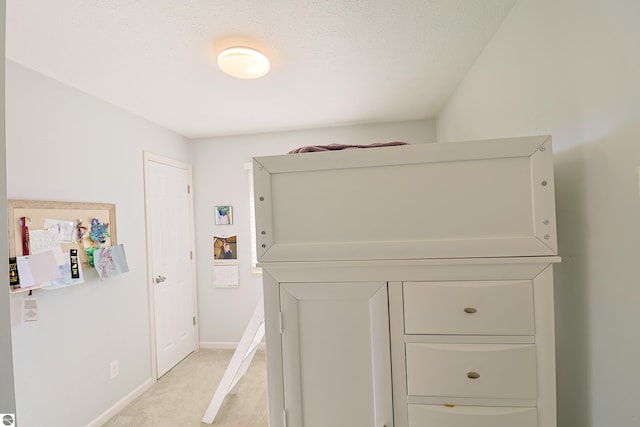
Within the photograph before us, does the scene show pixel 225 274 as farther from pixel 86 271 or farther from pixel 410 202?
pixel 410 202

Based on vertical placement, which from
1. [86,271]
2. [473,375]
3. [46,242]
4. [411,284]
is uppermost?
[46,242]

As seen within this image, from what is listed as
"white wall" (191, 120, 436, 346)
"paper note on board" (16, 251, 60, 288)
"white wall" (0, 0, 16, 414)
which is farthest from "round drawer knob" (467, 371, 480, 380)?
"white wall" (191, 120, 436, 346)

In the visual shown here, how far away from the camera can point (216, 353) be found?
311 centimetres

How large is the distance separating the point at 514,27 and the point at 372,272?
1.35 meters

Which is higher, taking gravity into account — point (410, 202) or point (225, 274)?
point (410, 202)

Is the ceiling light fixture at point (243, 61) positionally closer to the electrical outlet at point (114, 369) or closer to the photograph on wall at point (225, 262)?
the photograph on wall at point (225, 262)

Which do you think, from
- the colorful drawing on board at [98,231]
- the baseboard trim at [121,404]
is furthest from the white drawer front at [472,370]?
the baseboard trim at [121,404]

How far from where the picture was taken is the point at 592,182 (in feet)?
2.84

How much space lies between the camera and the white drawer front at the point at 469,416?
85 cm

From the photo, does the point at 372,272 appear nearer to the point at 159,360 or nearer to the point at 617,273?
the point at 617,273

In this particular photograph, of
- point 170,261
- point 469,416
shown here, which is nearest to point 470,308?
point 469,416

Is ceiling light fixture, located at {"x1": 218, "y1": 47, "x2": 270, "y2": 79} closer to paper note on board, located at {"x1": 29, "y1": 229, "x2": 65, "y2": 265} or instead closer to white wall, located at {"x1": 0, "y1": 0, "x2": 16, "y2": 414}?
white wall, located at {"x1": 0, "y1": 0, "x2": 16, "y2": 414}

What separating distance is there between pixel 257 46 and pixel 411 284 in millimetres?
1481

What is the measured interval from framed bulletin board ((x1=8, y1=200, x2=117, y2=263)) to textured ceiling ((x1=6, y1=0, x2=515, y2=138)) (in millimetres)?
850
